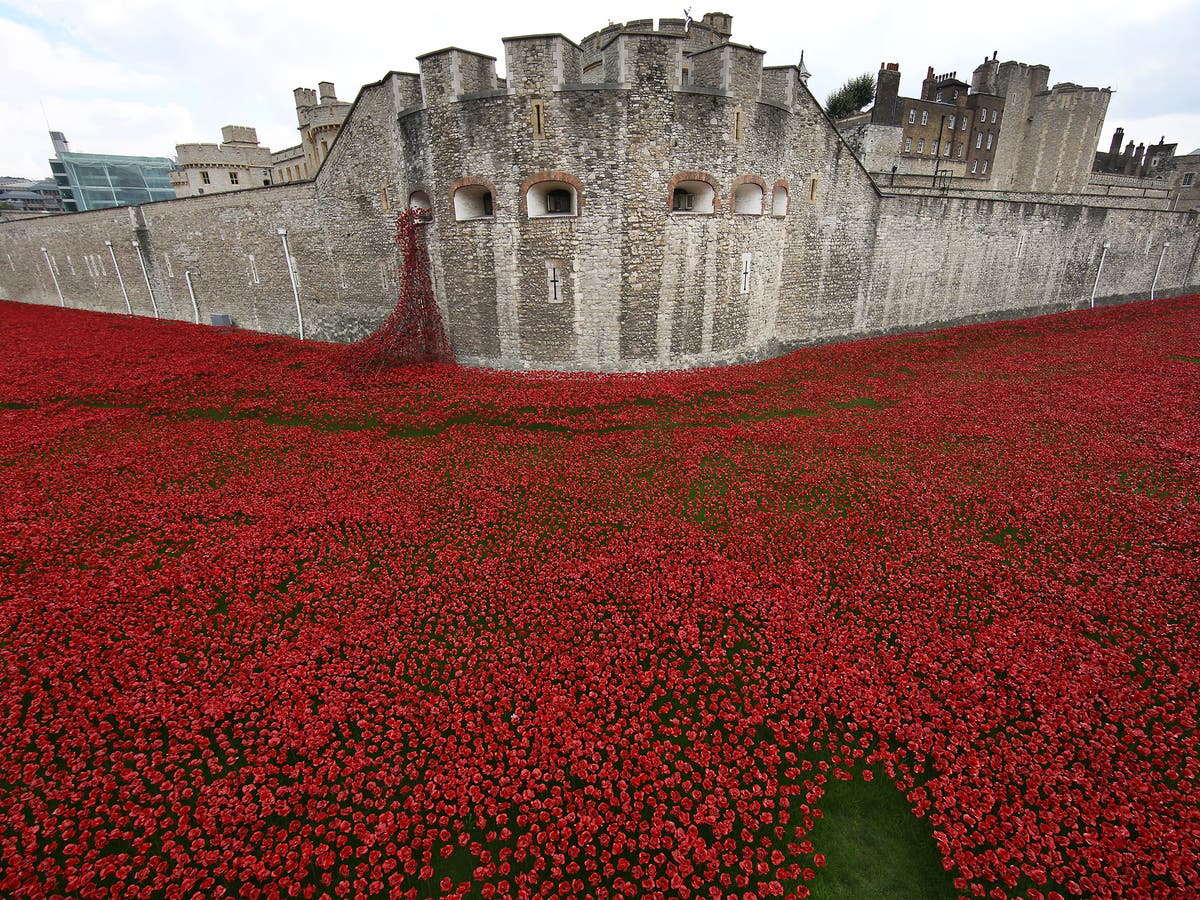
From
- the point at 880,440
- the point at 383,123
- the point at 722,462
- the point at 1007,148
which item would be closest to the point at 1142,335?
the point at 880,440

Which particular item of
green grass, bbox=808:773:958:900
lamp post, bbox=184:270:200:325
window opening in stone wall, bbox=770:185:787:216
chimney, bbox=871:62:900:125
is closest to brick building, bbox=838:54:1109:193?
chimney, bbox=871:62:900:125

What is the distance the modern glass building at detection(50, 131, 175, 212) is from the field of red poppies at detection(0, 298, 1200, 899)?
85713mm

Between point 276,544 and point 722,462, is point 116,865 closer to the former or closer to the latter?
point 276,544

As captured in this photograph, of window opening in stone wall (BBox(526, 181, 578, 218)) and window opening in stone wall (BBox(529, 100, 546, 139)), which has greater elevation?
window opening in stone wall (BBox(529, 100, 546, 139))

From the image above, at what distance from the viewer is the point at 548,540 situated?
7883 mm

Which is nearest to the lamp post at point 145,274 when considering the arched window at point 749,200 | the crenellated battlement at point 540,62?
the crenellated battlement at point 540,62

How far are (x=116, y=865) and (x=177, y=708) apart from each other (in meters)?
1.52

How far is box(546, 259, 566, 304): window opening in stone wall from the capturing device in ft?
51.2

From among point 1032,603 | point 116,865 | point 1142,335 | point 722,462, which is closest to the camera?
point 116,865

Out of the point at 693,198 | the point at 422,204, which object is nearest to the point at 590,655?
the point at 693,198

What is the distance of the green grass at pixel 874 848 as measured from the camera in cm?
373

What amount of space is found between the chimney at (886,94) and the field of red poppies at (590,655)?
98.7 feet

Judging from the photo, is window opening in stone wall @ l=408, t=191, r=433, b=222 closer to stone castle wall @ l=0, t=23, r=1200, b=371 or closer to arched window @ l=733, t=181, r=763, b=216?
stone castle wall @ l=0, t=23, r=1200, b=371

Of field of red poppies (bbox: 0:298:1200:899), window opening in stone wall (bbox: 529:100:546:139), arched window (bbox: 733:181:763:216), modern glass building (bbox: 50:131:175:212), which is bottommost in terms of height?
field of red poppies (bbox: 0:298:1200:899)
